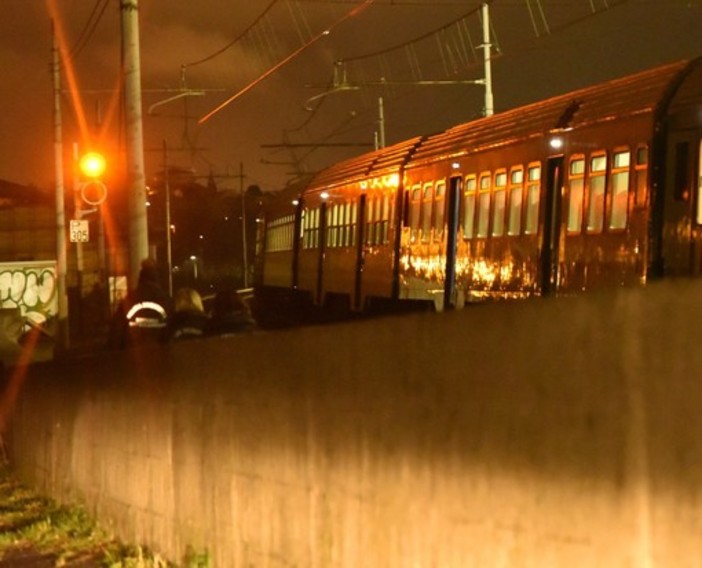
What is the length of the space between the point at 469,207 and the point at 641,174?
440 cm

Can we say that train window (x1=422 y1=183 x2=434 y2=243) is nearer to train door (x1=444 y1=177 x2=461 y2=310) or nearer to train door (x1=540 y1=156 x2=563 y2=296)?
train door (x1=444 y1=177 x2=461 y2=310)

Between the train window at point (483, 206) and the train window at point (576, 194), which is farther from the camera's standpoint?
the train window at point (483, 206)

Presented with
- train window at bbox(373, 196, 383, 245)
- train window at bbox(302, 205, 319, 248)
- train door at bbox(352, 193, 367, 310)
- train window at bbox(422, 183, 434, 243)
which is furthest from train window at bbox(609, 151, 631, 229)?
train window at bbox(302, 205, 319, 248)

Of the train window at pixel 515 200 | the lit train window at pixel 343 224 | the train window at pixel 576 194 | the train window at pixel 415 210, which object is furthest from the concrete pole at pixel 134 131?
the lit train window at pixel 343 224

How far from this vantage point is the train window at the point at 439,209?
1703 centimetres

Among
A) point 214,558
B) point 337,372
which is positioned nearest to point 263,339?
point 337,372

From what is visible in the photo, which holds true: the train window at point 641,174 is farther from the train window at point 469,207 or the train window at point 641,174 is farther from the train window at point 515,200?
the train window at point 469,207

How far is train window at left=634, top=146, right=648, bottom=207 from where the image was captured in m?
11.9

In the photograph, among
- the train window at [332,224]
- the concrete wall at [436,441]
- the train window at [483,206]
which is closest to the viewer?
the concrete wall at [436,441]

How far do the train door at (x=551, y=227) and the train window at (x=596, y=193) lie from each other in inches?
26.6

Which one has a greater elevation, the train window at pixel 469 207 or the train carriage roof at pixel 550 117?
the train carriage roof at pixel 550 117

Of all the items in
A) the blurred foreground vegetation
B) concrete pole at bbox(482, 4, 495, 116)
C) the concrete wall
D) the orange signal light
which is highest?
concrete pole at bbox(482, 4, 495, 116)

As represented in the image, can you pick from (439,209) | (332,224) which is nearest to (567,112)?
(439,209)

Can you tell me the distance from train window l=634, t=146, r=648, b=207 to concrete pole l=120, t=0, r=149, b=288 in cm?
659
